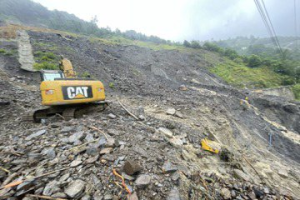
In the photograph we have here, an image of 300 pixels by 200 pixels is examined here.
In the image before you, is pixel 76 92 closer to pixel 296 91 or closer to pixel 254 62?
pixel 296 91

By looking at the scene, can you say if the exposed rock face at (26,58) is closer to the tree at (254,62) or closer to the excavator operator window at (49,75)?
the excavator operator window at (49,75)

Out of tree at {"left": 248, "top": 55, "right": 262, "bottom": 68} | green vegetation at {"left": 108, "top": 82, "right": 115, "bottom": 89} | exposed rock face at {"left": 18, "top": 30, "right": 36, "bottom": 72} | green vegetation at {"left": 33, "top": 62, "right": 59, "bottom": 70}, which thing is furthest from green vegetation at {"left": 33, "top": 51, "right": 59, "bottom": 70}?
tree at {"left": 248, "top": 55, "right": 262, "bottom": 68}

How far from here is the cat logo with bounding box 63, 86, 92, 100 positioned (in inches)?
140

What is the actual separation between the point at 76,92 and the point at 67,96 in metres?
0.25

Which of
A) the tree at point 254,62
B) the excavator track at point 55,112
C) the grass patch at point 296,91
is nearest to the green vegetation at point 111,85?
the excavator track at point 55,112

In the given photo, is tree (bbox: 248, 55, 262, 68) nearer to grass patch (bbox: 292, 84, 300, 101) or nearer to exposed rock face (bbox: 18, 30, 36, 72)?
grass patch (bbox: 292, 84, 300, 101)

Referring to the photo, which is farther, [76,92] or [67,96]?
[76,92]

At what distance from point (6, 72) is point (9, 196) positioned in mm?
8756

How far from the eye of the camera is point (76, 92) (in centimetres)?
373

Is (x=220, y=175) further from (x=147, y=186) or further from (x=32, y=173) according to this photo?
(x=32, y=173)

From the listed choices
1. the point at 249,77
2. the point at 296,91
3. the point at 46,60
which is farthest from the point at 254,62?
the point at 46,60

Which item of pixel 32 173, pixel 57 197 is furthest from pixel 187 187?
pixel 32 173

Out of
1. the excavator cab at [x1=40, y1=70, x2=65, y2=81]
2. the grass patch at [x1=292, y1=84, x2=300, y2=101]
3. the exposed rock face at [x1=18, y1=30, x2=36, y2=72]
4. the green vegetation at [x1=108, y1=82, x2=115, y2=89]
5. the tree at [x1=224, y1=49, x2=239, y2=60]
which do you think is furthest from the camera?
the tree at [x1=224, y1=49, x2=239, y2=60]

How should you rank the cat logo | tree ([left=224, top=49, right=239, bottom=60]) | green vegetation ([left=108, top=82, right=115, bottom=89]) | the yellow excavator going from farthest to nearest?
tree ([left=224, top=49, right=239, bottom=60]) < green vegetation ([left=108, top=82, right=115, bottom=89]) < the cat logo < the yellow excavator
